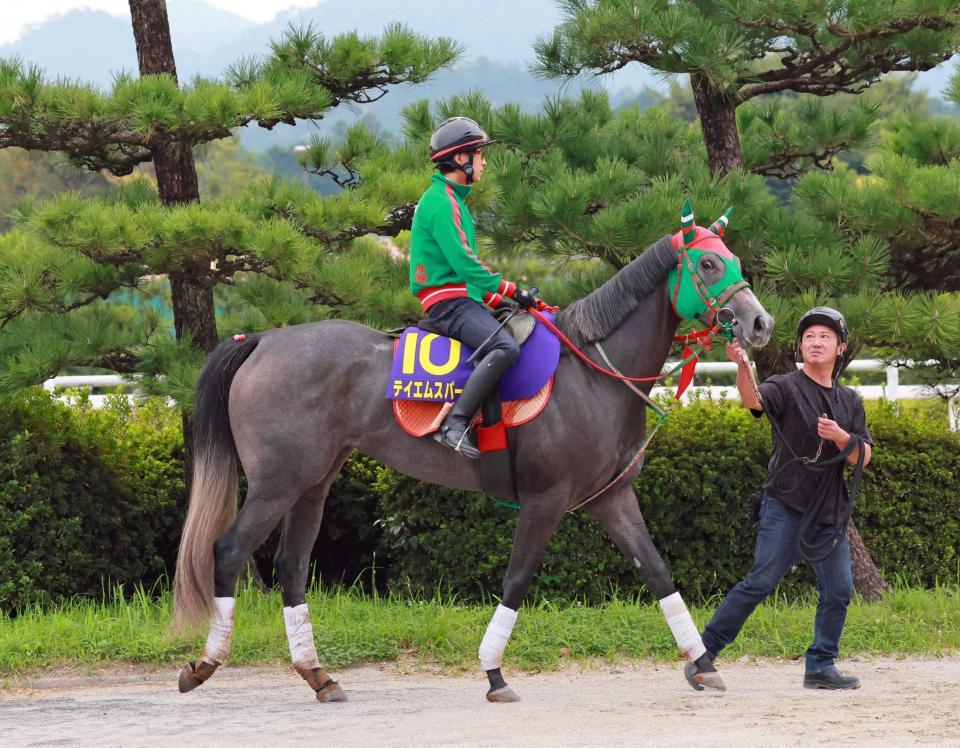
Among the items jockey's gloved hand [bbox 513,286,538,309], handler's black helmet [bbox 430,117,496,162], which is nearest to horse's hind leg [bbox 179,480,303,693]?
jockey's gloved hand [bbox 513,286,538,309]

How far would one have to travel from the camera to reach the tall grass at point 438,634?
6.00 meters

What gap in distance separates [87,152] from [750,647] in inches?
190

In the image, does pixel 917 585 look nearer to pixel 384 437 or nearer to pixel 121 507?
pixel 384 437

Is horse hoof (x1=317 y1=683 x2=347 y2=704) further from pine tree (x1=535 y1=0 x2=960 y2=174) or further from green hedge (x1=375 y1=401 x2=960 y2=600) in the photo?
pine tree (x1=535 y1=0 x2=960 y2=174)

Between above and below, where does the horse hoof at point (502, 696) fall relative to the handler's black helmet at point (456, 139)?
below

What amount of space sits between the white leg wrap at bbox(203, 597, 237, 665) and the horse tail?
0.08 m

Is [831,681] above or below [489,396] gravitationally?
below

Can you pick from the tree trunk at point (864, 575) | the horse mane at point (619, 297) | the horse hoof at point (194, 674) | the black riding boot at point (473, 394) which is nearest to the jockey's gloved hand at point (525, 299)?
the horse mane at point (619, 297)

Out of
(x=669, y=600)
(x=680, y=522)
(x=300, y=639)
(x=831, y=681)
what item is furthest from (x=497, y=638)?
(x=680, y=522)

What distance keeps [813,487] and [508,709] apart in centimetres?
164

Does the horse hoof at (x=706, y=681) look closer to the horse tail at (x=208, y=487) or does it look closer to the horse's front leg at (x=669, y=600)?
the horse's front leg at (x=669, y=600)

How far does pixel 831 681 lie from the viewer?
5.21 metres

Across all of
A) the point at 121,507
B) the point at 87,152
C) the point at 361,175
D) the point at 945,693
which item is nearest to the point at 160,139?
the point at 87,152

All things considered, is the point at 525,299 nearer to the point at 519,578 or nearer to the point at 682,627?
the point at 519,578
